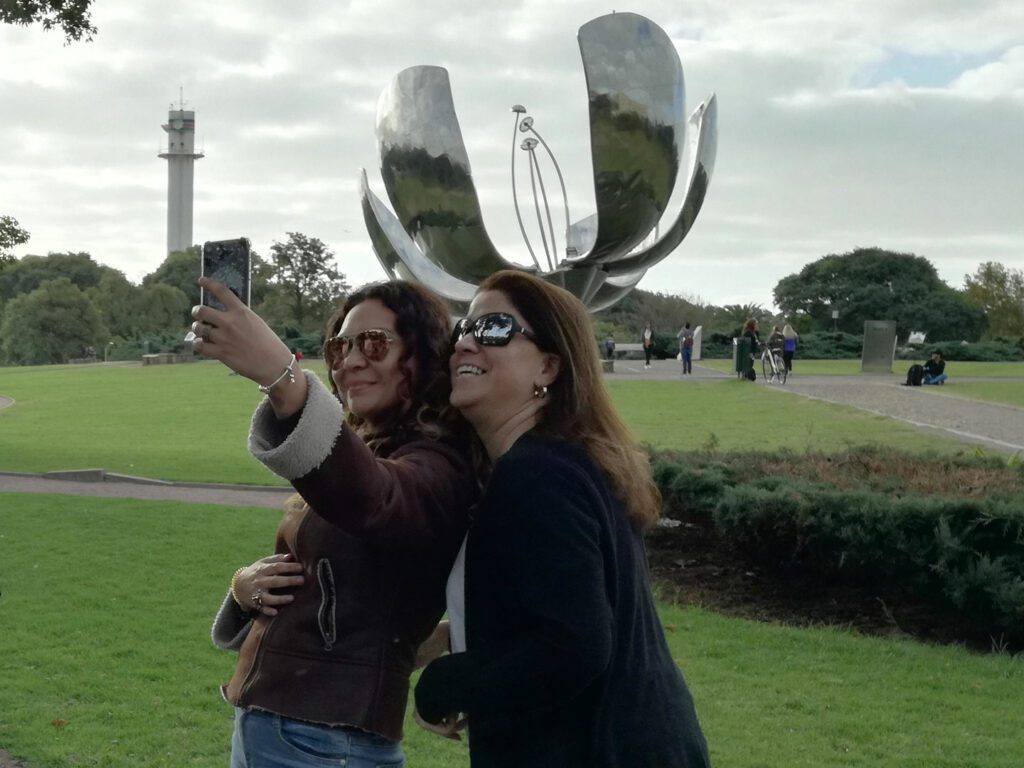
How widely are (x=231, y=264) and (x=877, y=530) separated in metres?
5.09

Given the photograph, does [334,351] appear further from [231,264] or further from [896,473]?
[896,473]

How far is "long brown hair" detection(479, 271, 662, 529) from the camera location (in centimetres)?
176

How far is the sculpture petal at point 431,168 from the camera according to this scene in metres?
6.94

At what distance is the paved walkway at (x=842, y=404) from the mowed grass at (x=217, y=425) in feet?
1.90

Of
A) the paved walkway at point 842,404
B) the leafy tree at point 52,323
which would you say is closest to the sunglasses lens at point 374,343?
the paved walkway at point 842,404

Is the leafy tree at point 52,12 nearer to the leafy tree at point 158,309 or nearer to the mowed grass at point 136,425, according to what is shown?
the mowed grass at point 136,425

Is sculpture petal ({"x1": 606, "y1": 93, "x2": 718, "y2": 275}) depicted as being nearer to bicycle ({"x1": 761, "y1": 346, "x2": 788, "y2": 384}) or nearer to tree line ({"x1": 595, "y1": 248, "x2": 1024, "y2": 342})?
bicycle ({"x1": 761, "y1": 346, "x2": 788, "y2": 384})

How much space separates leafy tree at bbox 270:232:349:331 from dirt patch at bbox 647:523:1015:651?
113ft

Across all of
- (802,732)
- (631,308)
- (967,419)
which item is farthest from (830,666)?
(631,308)

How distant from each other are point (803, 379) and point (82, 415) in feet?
52.1

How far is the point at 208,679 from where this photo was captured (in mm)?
5168

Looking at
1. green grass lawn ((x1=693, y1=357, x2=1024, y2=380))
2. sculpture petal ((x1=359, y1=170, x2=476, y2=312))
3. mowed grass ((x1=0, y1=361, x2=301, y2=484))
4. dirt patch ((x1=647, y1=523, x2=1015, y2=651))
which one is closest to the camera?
dirt patch ((x1=647, y1=523, x2=1015, y2=651))

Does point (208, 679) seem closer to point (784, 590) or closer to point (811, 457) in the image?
point (784, 590)

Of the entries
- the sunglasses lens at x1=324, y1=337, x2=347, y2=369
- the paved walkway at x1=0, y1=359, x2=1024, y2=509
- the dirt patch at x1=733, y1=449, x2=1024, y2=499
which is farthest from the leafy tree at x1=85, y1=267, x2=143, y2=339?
the sunglasses lens at x1=324, y1=337, x2=347, y2=369
